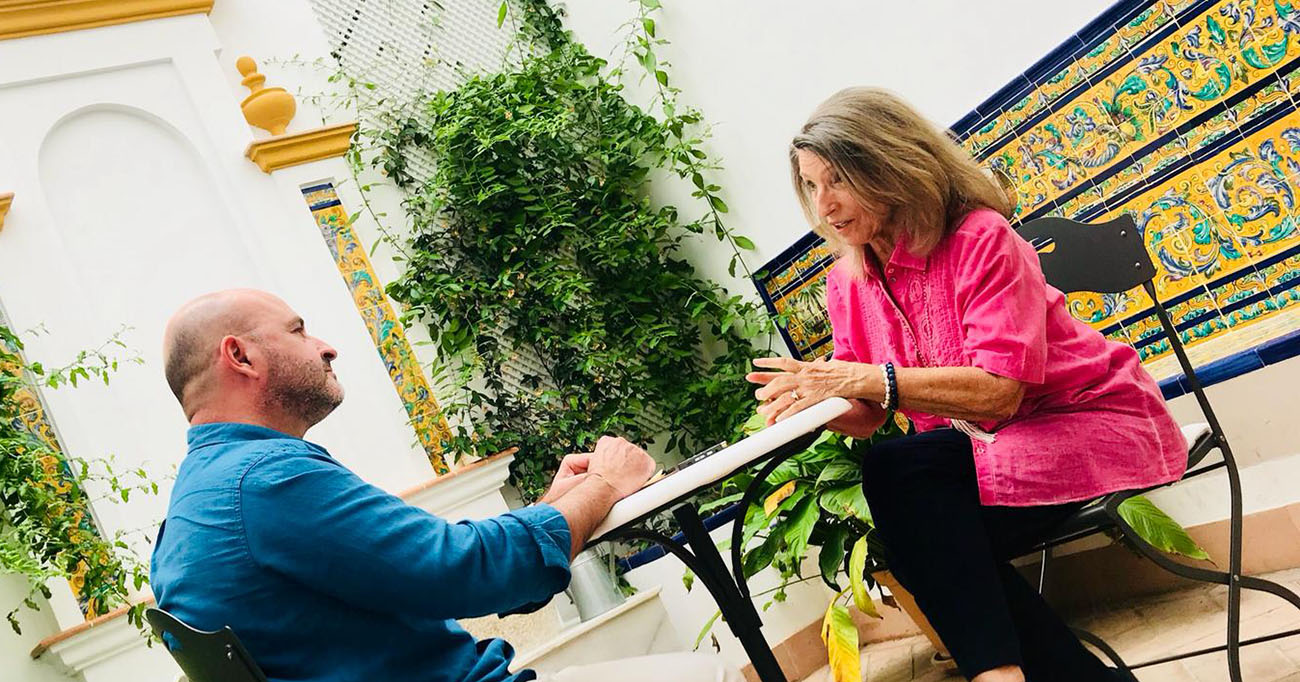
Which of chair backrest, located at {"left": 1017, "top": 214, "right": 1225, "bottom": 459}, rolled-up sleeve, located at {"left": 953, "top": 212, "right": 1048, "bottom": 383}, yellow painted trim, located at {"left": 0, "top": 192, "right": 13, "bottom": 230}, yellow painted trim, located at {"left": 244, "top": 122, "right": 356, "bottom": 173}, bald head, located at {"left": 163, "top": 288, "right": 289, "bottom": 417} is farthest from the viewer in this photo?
yellow painted trim, located at {"left": 244, "top": 122, "right": 356, "bottom": 173}

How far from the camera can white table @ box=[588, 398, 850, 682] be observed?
1521mm

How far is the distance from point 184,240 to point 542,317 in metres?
1.41

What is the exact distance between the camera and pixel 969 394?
70.1 inches

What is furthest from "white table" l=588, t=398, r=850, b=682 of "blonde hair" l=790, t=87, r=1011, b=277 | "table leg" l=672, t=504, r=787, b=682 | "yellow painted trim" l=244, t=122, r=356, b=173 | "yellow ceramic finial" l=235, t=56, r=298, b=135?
"yellow ceramic finial" l=235, t=56, r=298, b=135

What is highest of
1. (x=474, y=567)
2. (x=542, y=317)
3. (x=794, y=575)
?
(x=542, y=317)

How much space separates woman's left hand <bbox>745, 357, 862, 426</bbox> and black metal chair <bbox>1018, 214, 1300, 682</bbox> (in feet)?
1.49

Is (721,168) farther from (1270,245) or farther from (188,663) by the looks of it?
(188,663)

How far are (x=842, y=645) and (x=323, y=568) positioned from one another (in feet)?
5.01

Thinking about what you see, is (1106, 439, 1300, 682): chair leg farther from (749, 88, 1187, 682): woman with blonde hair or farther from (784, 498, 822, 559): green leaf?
(784, 498, 822, 559): green leaf

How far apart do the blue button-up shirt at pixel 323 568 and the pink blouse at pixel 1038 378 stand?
84 centimetres

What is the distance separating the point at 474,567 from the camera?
4.65ft

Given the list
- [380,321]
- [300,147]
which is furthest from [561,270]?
[300,147]

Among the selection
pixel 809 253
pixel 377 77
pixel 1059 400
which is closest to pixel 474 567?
pixel 1059 400

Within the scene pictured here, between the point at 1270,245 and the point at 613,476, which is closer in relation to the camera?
the point at 613,476
